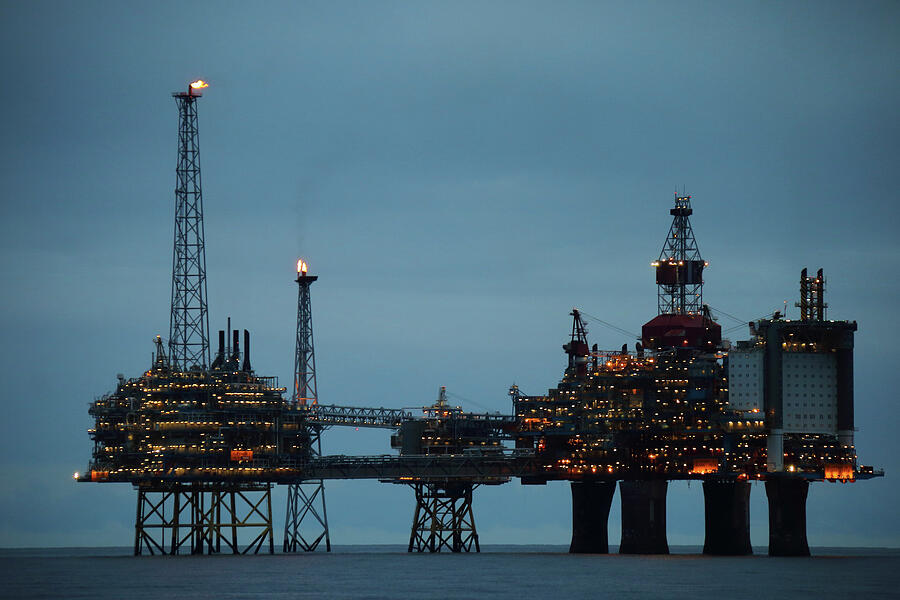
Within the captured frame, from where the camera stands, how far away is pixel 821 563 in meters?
142

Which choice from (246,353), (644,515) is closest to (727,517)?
(644,515)

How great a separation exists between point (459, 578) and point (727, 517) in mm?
30163

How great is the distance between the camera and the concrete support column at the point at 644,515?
468 feet

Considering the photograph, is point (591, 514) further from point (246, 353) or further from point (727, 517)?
point (246, 353)

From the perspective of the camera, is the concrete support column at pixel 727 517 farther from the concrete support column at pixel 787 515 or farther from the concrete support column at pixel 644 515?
the concrete support column at pixel 644 515

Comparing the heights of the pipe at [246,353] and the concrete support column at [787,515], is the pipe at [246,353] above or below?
above

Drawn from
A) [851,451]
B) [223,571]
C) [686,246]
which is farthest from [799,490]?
[223,571]

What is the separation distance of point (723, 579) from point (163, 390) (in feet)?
156

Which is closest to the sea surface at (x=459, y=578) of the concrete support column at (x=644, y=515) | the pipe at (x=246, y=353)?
the concrete support column at (x=644, y=515)

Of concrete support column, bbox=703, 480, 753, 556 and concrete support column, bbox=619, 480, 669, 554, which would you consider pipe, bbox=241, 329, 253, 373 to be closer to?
concrete support column, bbox=619, 480, 669, 554

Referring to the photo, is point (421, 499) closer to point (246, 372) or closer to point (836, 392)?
point (246, 372)

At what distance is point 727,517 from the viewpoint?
478 ft

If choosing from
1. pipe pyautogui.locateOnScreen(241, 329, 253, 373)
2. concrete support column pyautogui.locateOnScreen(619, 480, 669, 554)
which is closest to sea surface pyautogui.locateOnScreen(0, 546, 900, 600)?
concrete support column pyautogui.locateOnScreen(619, 480, 669, 554)

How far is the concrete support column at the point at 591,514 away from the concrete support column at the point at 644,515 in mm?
4255
